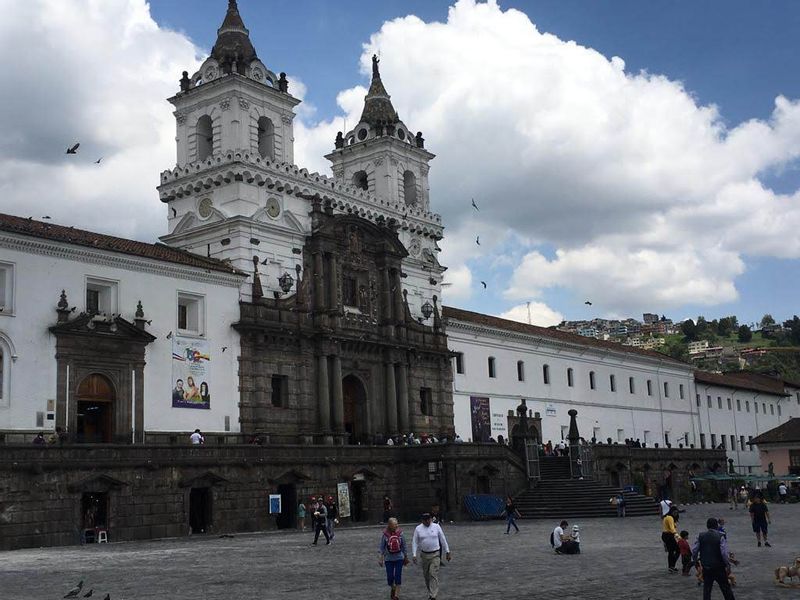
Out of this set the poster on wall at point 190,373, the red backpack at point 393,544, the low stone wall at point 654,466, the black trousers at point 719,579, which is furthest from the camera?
the low stone wall at point 654,466

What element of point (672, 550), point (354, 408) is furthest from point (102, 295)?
point (672, 550)

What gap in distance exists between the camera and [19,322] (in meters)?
36.7

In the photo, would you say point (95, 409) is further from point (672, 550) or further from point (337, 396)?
point (672, 550)

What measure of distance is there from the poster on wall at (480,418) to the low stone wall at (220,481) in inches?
374

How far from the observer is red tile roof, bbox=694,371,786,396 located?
86412mm

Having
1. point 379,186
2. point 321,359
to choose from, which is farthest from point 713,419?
point 321,359

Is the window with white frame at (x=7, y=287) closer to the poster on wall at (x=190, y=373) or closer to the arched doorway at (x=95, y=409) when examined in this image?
the arched doorway at (x=95, y=409)

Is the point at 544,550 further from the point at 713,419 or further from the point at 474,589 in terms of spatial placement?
the point at 713,419

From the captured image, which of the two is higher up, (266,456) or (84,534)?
(266,456)

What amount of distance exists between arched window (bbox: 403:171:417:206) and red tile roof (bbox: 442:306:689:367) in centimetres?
702

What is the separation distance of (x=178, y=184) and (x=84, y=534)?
21501 millimetres

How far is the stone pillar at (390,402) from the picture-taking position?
52.4 m

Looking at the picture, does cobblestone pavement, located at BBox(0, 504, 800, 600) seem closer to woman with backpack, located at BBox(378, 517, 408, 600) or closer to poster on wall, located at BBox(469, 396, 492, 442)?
woman with backpack, located at BBox(378, 517, 408, 600)

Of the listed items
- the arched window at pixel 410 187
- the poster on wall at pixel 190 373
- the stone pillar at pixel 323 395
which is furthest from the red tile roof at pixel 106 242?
the arched window at pixel 410 187
